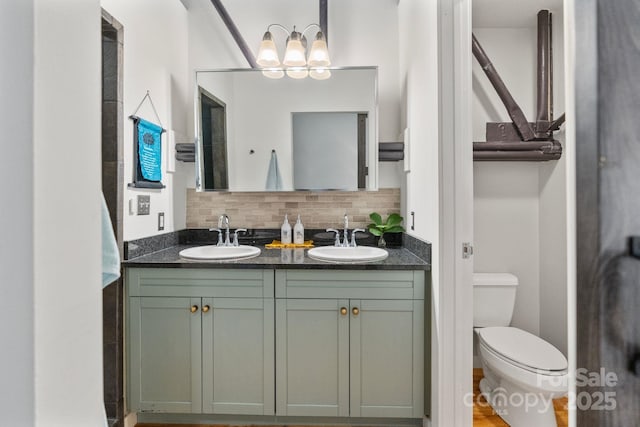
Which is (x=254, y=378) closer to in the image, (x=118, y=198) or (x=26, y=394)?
(x=118, y=198)

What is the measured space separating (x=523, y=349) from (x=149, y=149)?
7.54 feet

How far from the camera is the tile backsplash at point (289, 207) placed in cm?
230

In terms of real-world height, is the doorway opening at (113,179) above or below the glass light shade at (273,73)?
below

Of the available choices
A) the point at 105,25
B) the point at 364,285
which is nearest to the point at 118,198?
the point at 105,25

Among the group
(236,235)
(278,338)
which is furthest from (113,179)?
(278,338)

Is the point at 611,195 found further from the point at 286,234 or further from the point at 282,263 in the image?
the point at 286,234

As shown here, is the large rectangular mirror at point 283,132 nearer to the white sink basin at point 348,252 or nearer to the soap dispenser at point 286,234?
the soap dispenser at point 286,234

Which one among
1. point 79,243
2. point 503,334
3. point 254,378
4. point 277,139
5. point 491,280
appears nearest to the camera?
point 79,243

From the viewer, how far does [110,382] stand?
66.1 inches

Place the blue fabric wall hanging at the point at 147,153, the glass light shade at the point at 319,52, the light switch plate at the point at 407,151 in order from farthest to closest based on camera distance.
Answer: the glass light shade at the point at 319,52
the light switch plate at the point at 407,151
the blue fabric wall hanging at the point at 147,153

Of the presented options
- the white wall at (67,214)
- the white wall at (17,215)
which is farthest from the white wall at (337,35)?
the white wall at (17,215)

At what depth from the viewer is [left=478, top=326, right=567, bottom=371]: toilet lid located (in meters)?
1.56

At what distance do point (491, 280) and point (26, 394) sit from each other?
7.19ft

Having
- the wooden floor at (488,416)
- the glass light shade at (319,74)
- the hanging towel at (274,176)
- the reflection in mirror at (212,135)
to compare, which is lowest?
the wooden floor at (488,416)
